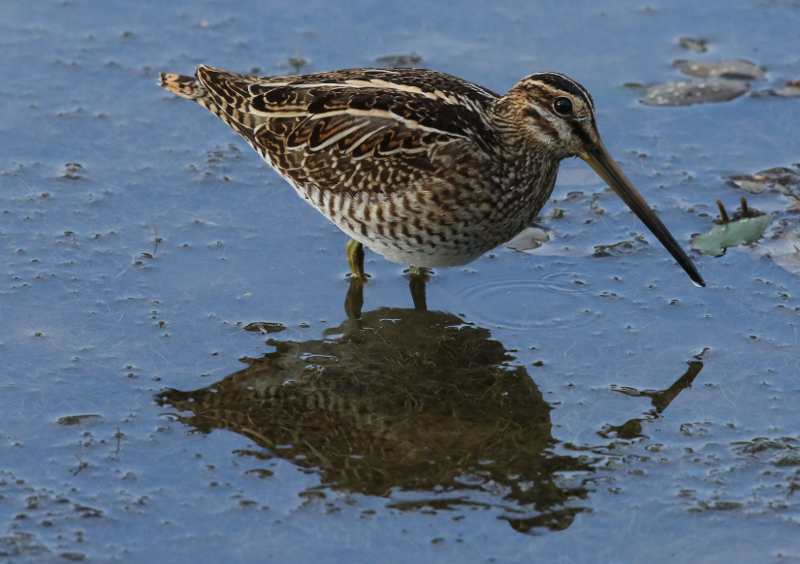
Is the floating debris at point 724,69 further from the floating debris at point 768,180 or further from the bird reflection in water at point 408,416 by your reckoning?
the bird reflection in water at point 408,416

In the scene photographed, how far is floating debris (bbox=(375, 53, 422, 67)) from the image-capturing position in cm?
1004

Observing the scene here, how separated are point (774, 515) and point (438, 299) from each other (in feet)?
9.08

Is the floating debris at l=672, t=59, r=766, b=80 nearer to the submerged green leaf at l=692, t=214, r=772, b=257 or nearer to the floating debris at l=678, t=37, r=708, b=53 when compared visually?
the floating debris at l=678, t=37, r=708, b=53

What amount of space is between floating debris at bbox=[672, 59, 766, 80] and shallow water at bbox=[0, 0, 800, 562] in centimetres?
15

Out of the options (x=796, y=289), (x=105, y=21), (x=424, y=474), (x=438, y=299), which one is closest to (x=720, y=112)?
(x=796, y=289)

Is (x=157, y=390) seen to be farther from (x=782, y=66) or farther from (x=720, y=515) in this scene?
(x=782, y=66)

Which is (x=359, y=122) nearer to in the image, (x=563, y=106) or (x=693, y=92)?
(x=563, y=106)

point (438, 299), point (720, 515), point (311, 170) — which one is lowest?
point (720, 515)

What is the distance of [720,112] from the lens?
9.51 m

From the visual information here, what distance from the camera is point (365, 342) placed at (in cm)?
714

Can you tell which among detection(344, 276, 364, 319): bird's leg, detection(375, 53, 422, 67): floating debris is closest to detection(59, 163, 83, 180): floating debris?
detection(344, 276, 364, 319): bird's leg

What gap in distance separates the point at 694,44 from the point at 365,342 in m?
5.15

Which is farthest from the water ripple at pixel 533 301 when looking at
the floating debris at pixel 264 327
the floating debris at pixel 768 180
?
the floating debris at pixel 768 180

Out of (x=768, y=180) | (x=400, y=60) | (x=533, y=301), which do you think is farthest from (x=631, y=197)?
(x=400, y=60)
